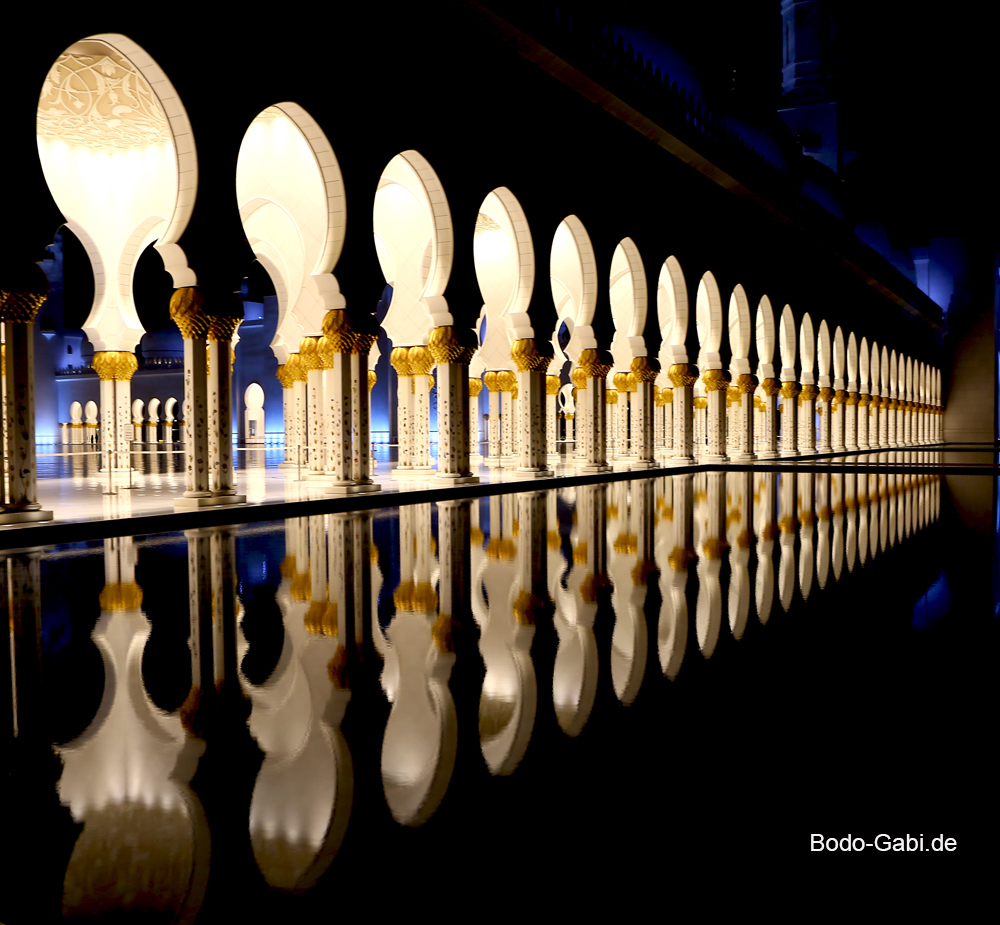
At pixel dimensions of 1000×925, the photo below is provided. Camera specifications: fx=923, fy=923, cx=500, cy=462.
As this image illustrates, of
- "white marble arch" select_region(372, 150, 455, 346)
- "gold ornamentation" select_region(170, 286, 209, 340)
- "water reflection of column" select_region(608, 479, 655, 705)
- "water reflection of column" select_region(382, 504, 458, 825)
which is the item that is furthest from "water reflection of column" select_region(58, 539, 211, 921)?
"white marble arch" select_region(372, 150, 455, 346)

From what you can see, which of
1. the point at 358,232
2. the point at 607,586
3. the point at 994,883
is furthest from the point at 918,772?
the point at 358,232

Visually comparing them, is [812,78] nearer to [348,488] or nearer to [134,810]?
[348,488]

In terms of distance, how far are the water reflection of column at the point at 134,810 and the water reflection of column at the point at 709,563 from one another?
1.40 metres

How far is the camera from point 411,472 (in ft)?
39.3

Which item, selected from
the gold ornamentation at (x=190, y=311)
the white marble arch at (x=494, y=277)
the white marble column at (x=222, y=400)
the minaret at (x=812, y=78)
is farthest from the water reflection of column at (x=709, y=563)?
the minaret at (x=812, y=78)

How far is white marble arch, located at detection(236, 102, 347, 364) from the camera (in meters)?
8.19

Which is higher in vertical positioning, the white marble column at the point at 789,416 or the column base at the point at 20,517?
the white marble column at the point at 789,416

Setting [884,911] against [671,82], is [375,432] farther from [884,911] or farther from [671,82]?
[884,911]

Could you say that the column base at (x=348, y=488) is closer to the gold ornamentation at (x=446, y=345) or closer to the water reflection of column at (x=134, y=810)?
the gold ornamentation at (x=446, y=345)

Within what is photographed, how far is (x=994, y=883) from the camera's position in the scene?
121 centimetres

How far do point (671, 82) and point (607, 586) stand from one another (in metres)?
12.3

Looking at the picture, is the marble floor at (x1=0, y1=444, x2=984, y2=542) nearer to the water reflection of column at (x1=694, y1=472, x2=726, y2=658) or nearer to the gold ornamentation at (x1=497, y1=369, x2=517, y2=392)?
the water reflection of column at (x1=694, y1=472, x2=726, y2=658)

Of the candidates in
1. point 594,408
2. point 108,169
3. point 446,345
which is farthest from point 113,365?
point 594,408

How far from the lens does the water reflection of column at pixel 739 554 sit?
3.01 metres
